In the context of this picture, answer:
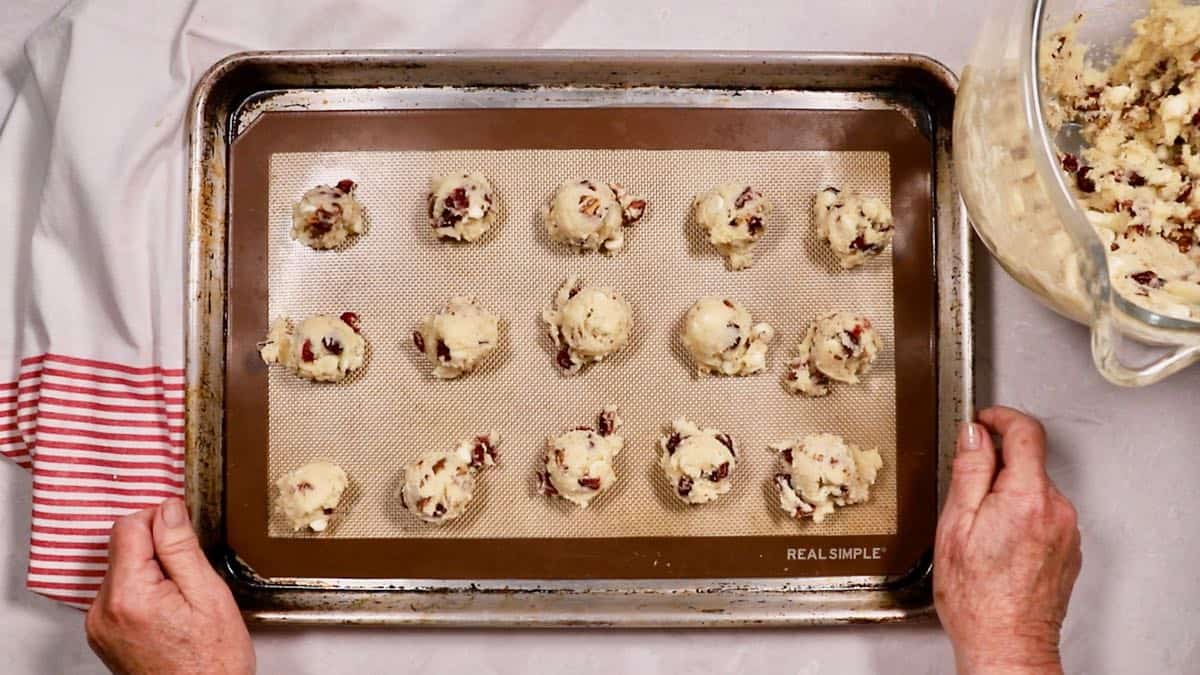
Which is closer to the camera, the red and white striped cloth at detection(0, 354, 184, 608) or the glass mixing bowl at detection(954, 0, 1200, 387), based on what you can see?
the glass mixing bowl at detection(954, 0, 1200, 387)

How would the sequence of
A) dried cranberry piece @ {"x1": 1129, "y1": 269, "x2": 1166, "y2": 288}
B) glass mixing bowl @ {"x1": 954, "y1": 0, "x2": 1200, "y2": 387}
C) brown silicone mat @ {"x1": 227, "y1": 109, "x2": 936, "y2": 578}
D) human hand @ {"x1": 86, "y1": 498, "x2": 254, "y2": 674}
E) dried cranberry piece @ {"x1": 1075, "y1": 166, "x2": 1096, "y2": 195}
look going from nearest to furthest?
glass mixing bowl @ {"x1": 954, "y1": 0, "x2": 1200, "y2": 387}
dried cranberry piece @ {"x1": 1129, "y1": 269, "x2": 1166, "y2": 288}
dried cranberry piece @ {"x1": 1075, "y1": 166, "x2": 1096, "y2": 195}
human hand @ {"x1": 86, "y1": 498, "x2": 254, "y2": 674}
brown silicone mat @ {"x1": 227, "y1": 109, "x2": 936, "y2": 578}

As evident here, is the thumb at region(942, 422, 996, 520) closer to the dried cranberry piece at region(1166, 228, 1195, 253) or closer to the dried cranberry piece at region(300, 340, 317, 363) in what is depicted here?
the dried cranberry piece at region(1166, 228, 1195, 253)

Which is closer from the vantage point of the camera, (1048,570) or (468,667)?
(1048,570)

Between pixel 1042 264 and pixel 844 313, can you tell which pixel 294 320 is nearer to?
pixel 844 313

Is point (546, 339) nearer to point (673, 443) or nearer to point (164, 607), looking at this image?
point (673, 443)

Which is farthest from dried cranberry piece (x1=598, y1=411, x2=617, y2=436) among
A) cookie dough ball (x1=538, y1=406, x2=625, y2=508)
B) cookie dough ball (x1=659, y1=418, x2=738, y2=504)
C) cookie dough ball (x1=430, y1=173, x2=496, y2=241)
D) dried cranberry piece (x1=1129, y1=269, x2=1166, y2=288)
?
dried cranberry piece (x1=1129, y1=269, x2=1166, y2=288)

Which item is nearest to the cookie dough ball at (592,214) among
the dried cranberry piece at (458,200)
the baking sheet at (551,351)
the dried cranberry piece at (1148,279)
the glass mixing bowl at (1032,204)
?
the baking sheet at (551,351)

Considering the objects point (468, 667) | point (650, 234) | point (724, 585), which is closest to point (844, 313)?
point (650, 234)

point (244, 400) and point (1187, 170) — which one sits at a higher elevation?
point (1187, 170)
